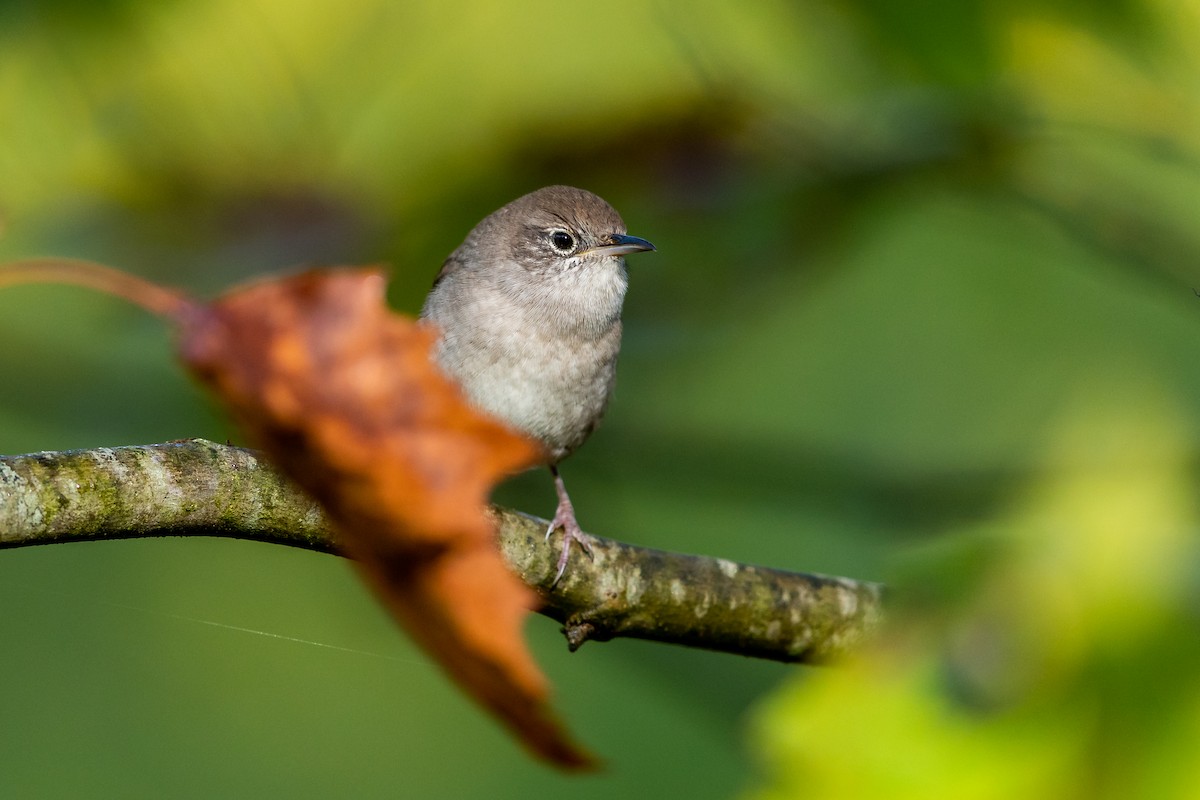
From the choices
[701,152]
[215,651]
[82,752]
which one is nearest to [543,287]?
[701,152]

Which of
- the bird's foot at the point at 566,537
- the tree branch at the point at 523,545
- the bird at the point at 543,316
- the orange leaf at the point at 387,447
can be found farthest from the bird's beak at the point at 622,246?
the orange leaf at the point at 387,447

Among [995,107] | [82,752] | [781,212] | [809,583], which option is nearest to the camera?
[995,107]

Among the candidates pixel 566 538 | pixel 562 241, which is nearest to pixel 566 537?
pixel 566 538

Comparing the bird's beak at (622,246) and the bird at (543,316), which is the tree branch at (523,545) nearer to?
the bird at (543,316)

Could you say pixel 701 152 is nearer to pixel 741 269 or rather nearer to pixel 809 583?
pixel 741 269

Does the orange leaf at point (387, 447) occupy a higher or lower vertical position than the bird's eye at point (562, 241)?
lower
